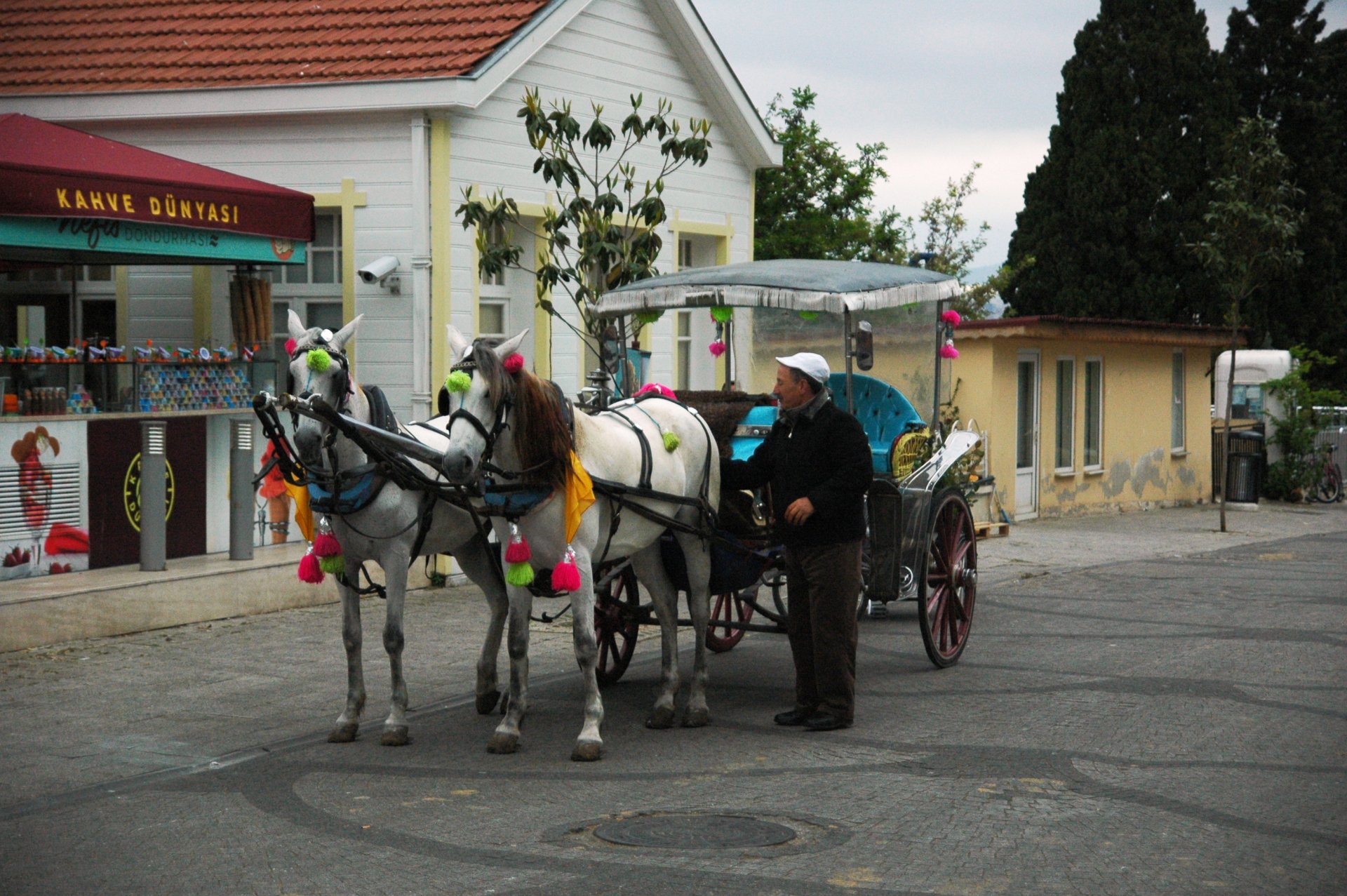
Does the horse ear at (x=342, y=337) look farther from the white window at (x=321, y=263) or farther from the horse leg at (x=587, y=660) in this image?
the white window at (x=321, y=263)

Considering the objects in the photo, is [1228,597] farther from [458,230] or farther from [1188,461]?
[1188,461]

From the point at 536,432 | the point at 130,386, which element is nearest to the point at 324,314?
the point at 130,386

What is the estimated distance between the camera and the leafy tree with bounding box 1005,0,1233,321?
3497cm

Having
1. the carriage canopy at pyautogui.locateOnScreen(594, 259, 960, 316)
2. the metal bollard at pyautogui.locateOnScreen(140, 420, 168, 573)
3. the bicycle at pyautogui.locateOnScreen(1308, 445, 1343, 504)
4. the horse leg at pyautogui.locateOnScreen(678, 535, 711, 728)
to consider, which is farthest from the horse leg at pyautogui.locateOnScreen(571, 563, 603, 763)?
the bicycle at pyautogui.locateOnScreen(1308, 445, 1343, 504)

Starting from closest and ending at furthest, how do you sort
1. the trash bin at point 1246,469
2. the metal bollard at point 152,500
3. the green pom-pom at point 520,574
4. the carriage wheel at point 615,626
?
the green pom-pom at point 520,574 → the carriage wheel at point 615,626 → the metal bollard at point 152,500 → the trash bin at point 1246,469

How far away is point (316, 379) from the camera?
7.47 metres

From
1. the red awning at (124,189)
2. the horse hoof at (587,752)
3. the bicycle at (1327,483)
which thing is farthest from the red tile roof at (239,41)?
the bicycle at (1327,483)

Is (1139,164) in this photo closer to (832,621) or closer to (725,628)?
(725,628)

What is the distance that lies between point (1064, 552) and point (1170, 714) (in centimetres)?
959

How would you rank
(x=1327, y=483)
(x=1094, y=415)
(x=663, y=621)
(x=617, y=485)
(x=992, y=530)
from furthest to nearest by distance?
(x=1327, y=483), (x=1094, y=415), (x=992, y=530), (x=663, y=621), (x=617, y=485)

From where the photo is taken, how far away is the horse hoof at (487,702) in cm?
862

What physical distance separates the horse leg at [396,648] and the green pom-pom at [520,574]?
2.35ft

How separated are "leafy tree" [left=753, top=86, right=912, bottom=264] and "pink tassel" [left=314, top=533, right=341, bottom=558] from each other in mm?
22645

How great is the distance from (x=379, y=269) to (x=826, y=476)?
6.86 m
